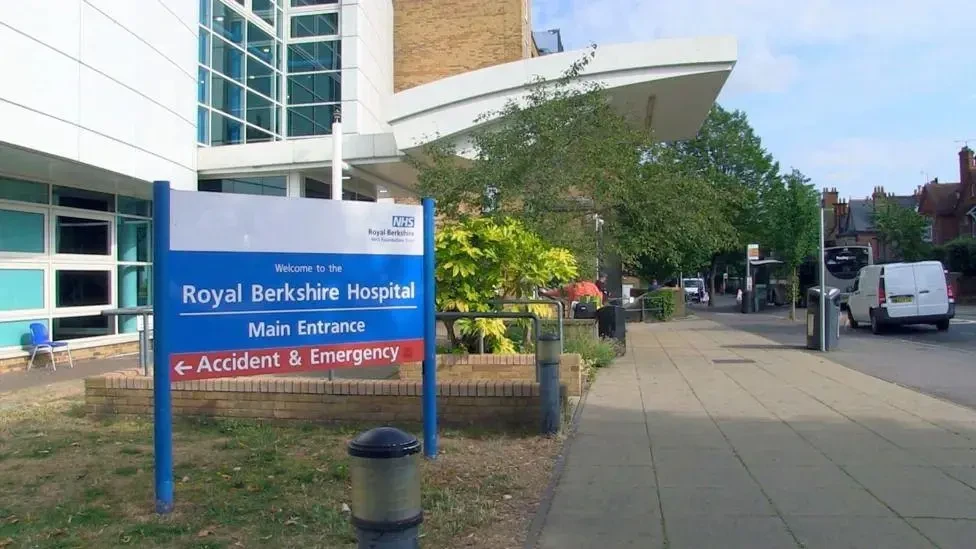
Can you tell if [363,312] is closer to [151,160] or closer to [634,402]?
[634,402]

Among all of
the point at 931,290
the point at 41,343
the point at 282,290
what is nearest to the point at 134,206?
the point at 41,343

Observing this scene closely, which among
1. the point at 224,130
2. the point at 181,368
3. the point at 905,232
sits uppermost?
the point at 224,130

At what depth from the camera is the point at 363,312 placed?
6.11 meters

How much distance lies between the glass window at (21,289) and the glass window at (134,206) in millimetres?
3067

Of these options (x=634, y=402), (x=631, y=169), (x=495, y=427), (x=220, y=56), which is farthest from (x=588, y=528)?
(x=220, y=56)

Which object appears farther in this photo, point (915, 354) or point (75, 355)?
point (915, 354)

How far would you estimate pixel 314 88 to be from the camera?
2361 cm

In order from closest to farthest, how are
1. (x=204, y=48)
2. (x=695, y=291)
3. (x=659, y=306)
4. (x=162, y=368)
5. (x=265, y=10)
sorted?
(x=162, y=368)
(x=204, y=48)
(x=265, y=10)
(x=659, y=306)
(x=695, y=291)

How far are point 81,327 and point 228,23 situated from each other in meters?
9.32

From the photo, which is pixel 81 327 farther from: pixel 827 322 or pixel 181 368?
pixel 827 322

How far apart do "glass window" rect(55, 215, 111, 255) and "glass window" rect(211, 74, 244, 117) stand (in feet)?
16.1

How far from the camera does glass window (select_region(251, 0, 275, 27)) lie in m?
22.5

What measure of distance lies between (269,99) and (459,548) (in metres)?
19.8

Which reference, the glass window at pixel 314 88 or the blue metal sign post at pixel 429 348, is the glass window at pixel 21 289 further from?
the glass window at pixel 314 88
